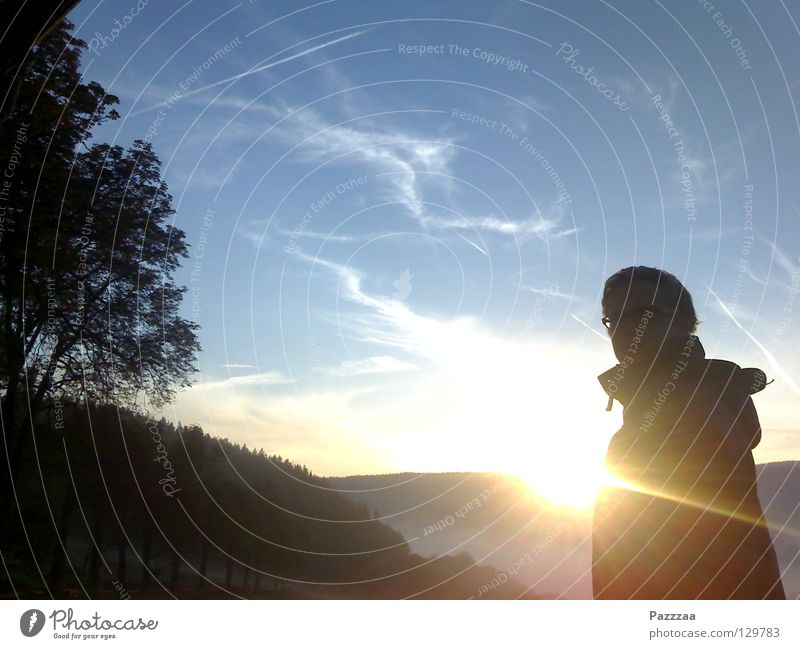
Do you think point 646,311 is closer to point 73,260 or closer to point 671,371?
point 671,371

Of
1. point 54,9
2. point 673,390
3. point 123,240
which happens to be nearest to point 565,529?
point 673,390

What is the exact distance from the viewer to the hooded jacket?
12.3 ft

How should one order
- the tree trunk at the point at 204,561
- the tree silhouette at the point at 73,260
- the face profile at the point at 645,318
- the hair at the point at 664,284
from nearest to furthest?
1. the face profile at the point at 645,318
2. the hair at the point at 664,284
3. the tree silhouette at the point at 73,260
4. the tree trunk at the point at 204,561

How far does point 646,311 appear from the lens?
168 inches

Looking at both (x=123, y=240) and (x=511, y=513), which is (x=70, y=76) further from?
(x=511, y=513)

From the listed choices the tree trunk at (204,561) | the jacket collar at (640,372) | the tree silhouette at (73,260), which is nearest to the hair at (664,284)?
the jacket collar at (640,372)

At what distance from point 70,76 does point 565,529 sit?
1375cm

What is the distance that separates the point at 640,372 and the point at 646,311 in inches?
19.0

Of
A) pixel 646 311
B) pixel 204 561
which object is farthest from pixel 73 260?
pixel 204 561

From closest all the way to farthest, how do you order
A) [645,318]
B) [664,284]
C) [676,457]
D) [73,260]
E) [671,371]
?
[671,371]
[676,457]
[645,318]
[664,284]
[73,260]

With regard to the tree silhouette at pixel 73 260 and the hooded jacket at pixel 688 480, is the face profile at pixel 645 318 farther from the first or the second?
the tree silhouette at pixel 73 260

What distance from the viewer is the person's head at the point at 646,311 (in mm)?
4203

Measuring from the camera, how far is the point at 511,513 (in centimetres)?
851

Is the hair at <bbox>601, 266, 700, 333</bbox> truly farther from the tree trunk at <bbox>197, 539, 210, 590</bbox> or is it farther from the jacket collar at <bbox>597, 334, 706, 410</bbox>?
the tree trunk at <bbox>197, 539, 210, 590</bbox>
